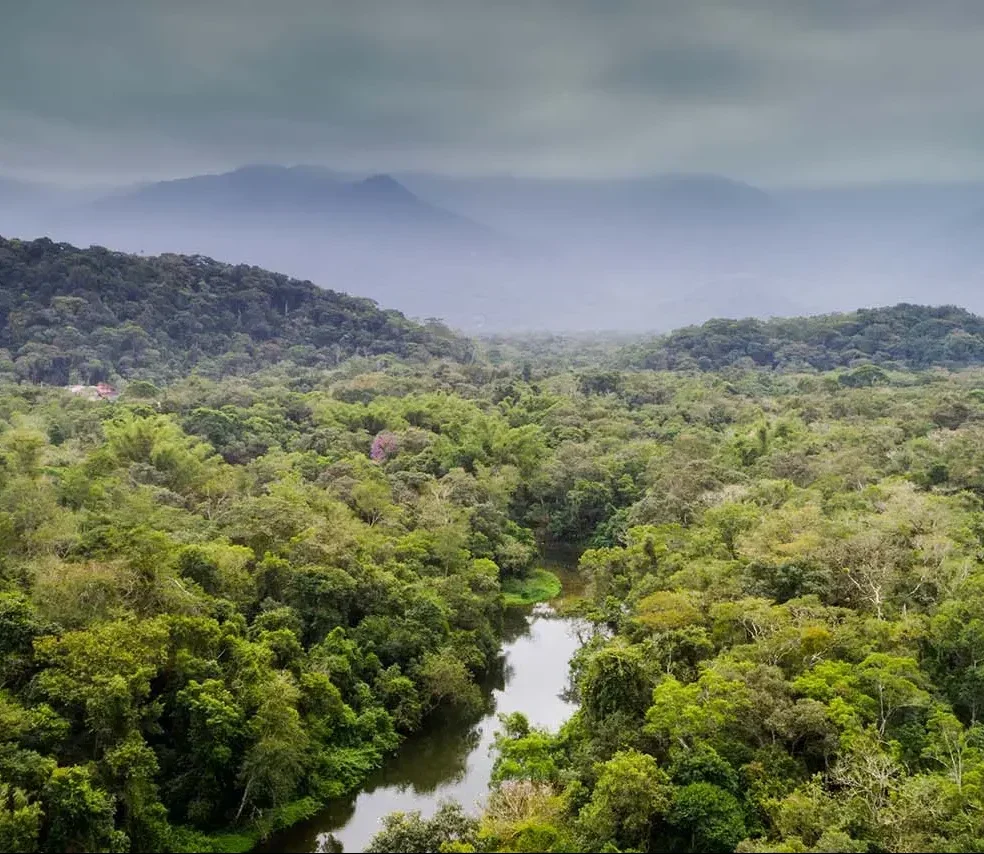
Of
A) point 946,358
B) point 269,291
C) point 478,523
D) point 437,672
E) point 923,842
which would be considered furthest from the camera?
point 269,291

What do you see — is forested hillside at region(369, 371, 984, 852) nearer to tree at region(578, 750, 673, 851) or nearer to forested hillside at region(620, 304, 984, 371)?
tree at region(578, 750, 673, 851)

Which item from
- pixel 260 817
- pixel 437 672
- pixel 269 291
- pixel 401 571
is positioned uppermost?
pixel 269 291

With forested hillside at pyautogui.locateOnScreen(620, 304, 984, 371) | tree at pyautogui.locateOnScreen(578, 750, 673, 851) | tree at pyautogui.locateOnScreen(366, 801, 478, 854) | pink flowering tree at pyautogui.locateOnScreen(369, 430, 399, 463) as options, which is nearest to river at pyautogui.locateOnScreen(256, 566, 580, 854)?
tree at pyautogui.locateOnScreen(366, 801, 478, 854)

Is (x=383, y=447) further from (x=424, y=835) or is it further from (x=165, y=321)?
(x=165, y=321)

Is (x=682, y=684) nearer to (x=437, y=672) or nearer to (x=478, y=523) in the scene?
(x=437, y=672)

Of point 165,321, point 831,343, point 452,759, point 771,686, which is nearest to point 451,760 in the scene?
point 452,759

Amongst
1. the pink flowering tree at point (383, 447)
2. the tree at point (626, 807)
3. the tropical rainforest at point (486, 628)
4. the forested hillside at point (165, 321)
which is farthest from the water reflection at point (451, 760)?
the forested hillside at point (165, 321)

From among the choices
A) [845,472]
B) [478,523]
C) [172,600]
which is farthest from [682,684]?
[845,472]

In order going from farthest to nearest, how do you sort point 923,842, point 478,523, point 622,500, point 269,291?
point 269,291 < point 622,500 < point 478,523 < point 923,842
